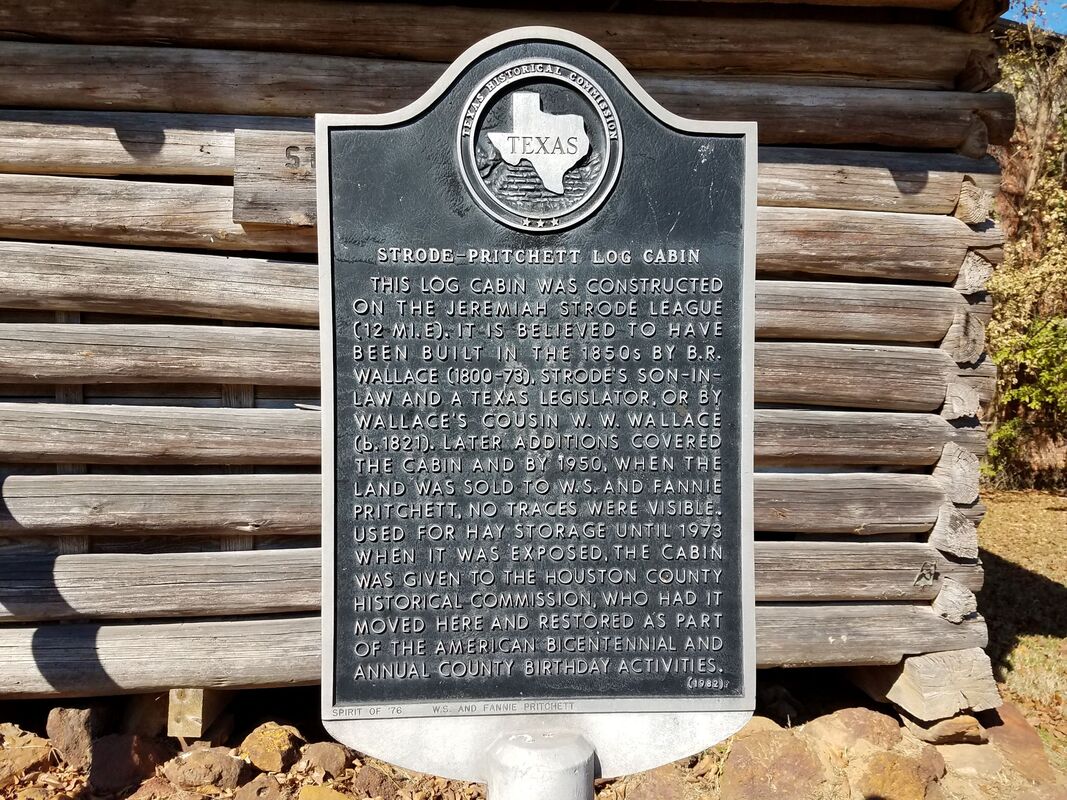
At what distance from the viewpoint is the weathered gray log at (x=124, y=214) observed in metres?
3.79

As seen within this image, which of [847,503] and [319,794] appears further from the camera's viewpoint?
[847,503]

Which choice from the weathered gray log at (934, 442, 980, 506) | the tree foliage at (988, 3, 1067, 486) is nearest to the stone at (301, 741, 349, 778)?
the weathered gray log at (934, 442, 980, 506)

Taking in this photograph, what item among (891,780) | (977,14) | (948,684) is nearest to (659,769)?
(891,780)

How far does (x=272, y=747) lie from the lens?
390cm

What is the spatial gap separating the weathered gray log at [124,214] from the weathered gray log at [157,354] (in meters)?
0.42

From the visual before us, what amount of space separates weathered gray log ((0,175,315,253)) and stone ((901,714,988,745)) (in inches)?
158

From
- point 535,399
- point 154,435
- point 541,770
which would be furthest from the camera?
point 154,435

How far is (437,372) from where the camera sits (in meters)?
2.53

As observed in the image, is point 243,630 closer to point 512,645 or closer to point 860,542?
point 512,645

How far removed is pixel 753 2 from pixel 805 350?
5.71 ft

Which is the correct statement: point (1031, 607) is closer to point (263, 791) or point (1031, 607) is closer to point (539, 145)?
point (263, 791)

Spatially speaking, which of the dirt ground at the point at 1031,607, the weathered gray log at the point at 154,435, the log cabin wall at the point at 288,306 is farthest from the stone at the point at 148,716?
the dirt ground at the point at 1031,607

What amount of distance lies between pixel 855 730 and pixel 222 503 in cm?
339

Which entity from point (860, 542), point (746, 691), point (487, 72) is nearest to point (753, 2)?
point (487, 72)
